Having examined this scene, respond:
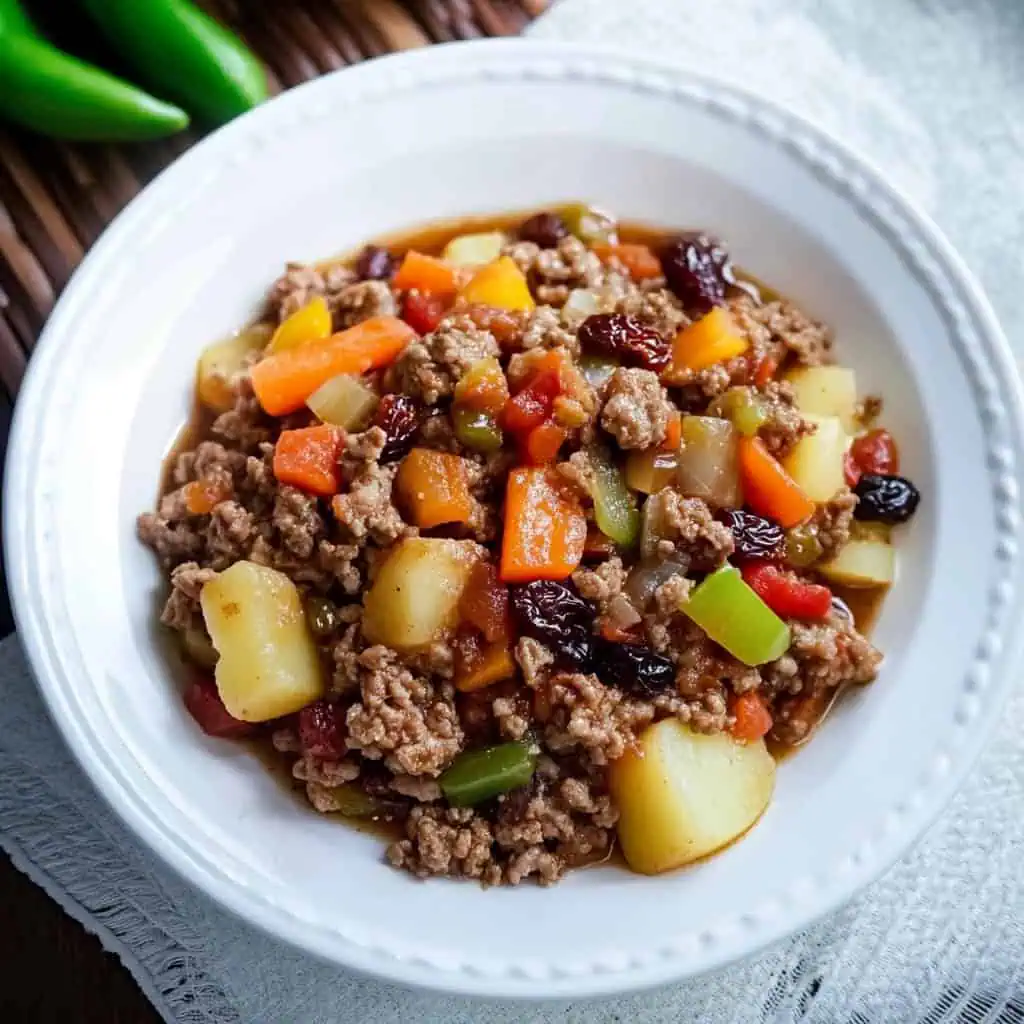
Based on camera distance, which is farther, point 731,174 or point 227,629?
point 731,174

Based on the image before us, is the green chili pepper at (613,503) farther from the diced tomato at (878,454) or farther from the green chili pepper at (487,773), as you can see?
the diced tomato at (878,454)

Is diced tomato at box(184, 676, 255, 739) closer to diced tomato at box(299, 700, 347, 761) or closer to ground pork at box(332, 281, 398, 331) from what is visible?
diced tomato at box(299, 700, 347, 761)

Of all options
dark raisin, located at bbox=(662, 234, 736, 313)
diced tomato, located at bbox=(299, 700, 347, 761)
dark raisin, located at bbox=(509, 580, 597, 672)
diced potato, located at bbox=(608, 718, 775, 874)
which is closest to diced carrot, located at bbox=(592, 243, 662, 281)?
dark raisin, located at bbox=(662, 234, 736, 313)

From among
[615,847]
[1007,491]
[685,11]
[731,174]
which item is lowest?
[615,847]

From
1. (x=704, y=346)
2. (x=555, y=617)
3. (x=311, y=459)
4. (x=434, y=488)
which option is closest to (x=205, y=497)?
(x=311, y=459)

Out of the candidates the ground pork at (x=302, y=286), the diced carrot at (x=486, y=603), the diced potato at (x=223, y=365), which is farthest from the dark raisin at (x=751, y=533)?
the diced potato at (x=223, y=365)

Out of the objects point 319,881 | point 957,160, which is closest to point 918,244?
point 957,160

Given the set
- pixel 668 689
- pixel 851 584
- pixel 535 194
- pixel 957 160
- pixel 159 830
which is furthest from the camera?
pixel 957 160

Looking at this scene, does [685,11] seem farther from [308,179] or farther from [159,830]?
[159,830]
